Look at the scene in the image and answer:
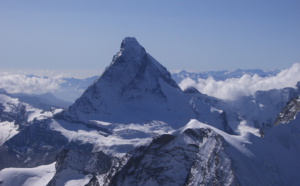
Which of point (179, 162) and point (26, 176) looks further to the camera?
point (26, 176)

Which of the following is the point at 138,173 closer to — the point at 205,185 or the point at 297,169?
the point at 205,185

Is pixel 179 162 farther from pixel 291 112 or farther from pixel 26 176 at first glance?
pixel 26 176

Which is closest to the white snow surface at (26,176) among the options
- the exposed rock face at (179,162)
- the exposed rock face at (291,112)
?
the exposed rock face at (291,112)

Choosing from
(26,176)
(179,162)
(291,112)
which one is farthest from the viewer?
(26,176)

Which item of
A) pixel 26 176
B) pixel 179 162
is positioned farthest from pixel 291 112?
pixel 26 176

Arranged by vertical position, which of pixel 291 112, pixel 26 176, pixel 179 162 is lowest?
pixel 179 162

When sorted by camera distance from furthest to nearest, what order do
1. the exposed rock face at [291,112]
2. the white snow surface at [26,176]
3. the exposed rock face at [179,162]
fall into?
the white snow surface at [26,176] → the exposed rock face at [291,112] → the exposed rock face at [179,162]

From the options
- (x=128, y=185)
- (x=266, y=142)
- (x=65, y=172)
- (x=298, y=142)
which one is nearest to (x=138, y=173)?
(x=128, y=185)

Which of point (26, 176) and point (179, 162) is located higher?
point (26, 176)

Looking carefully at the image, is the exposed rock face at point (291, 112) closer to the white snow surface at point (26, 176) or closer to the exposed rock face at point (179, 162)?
the exposed rock face at point (179, 162)
